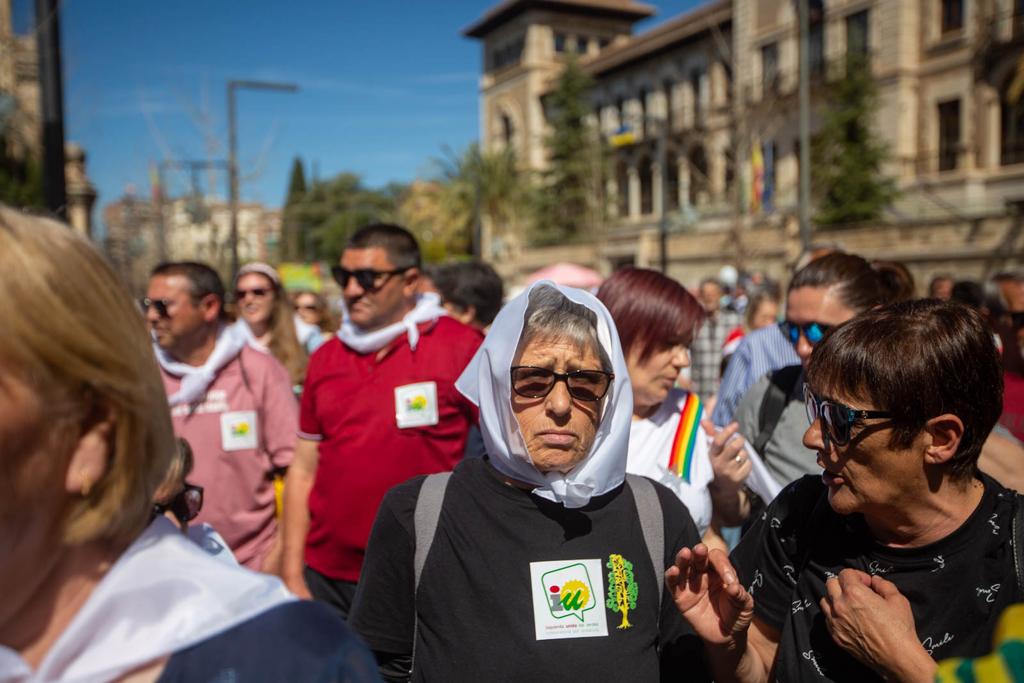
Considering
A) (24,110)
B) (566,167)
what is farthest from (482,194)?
(24,110)

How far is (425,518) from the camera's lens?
2.31 meters

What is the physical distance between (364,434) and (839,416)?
2.32m

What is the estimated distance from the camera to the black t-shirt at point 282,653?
1203 mm

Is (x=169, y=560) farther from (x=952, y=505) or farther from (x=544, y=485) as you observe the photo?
(x=952, y=505)

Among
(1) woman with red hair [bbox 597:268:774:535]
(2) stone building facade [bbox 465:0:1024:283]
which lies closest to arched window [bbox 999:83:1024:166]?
(2) stone building facade [bbox 465:0:1024:283]

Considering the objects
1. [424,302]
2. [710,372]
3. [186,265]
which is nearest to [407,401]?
[424,302]

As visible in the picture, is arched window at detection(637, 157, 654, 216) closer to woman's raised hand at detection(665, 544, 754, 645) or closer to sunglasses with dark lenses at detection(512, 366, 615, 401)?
sunglasses with dark lenses at detection(512, 366, 615, 401)

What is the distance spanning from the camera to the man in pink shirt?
4.32 m

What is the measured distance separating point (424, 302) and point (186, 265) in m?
1.35

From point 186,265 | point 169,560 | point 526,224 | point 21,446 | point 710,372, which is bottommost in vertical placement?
point 710,372

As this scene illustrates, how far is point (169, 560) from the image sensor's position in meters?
1.27

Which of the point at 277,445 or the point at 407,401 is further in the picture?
the point at 277,445

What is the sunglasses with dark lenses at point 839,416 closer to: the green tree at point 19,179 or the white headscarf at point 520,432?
the white headscarf at point 520,432

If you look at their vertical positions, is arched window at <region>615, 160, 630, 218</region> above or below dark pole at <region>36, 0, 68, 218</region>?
above
